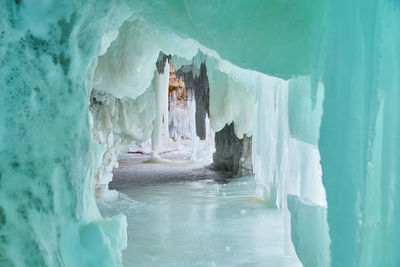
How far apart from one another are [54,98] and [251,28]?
1.46m

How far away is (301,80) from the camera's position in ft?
11.4

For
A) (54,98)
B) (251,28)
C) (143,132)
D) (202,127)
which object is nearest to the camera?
(54,98)

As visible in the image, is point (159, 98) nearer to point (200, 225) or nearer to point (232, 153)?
point (232, 153)

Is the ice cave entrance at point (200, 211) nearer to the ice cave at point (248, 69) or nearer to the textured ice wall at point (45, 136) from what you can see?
the ice cave at point (248, 69)

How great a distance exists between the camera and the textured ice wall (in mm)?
2422

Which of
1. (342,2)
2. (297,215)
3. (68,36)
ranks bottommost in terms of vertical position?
(297,215)

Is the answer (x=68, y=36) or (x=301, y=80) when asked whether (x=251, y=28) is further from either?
(x=68, y=36)

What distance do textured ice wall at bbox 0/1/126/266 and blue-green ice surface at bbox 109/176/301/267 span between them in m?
2.06

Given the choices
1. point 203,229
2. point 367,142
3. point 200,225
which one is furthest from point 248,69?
point 200,225

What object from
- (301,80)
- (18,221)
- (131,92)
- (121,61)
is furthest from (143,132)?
(18,221)

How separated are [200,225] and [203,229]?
24 cm

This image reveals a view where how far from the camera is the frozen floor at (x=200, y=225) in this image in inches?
187

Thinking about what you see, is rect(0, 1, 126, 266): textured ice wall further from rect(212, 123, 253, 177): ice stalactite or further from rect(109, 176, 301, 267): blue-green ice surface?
rect(212, 123, 253, 177): ice stalactite

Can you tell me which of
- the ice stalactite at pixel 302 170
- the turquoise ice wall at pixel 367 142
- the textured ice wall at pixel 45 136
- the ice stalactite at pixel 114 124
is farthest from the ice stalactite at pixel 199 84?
the turquoise ice wall at pixel 367 142
